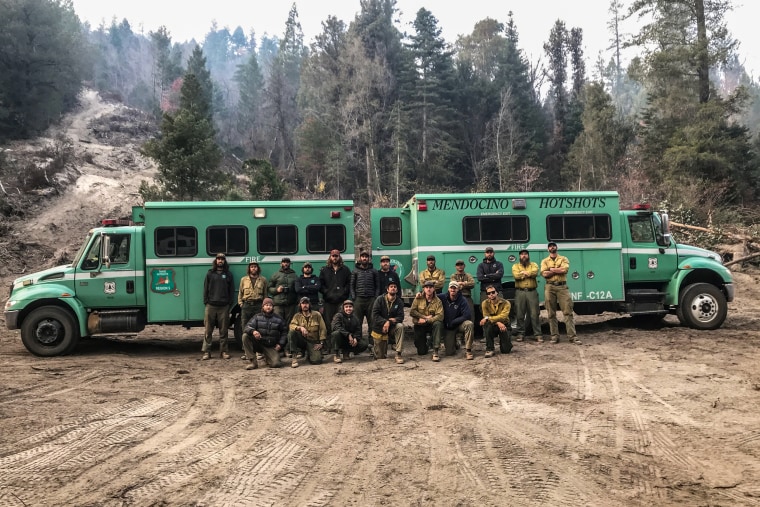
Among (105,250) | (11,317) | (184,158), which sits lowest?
(11,317)

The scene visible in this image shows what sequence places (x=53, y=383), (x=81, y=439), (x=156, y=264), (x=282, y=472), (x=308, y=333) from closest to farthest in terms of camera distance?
(x=282, y=472), (x=81, y=439), (x=53, y=383), (x=308, y=333), (x=156, y=264)

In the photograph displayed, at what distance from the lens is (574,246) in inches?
483

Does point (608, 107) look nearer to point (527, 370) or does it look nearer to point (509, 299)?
point (509, 299)

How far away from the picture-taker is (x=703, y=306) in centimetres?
1245

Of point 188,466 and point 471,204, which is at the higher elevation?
point 471,204

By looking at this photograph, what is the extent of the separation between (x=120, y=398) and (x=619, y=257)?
10158 mm

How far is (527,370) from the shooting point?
915 cm

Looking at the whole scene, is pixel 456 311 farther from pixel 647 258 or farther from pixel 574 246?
pixel 647 258

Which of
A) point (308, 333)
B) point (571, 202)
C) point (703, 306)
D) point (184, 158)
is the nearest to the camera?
point (308, 333)

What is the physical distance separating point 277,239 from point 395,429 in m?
6.34

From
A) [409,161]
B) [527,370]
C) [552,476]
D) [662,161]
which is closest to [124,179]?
[409,161]

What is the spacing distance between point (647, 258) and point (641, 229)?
0.67 meters

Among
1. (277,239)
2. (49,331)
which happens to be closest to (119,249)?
(49,331)

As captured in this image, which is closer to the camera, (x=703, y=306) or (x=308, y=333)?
(x=308, y=333)
